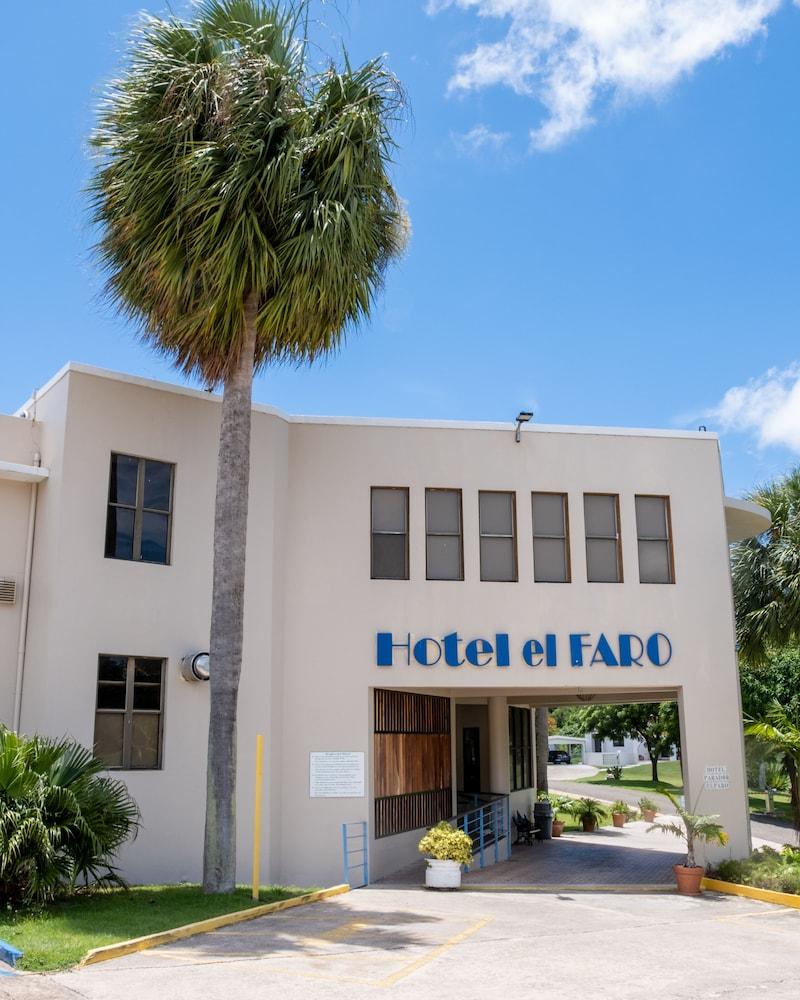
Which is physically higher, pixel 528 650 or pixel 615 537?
pixel 615 537

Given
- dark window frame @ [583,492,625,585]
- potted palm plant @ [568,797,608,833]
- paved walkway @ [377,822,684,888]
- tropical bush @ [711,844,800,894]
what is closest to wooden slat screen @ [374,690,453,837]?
paved walkway @ [377,822,684,888]

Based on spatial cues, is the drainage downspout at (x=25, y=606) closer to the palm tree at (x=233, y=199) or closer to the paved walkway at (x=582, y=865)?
the palm tree at (x=233, y=199)

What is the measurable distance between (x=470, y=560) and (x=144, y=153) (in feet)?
27.2

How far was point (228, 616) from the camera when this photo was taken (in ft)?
45.5

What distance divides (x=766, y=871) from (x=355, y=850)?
6387 millimetres

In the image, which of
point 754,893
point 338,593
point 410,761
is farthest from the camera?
point 410,761

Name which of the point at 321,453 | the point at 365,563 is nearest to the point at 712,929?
the point at 365,563

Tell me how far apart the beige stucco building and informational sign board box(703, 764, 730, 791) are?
5 cm

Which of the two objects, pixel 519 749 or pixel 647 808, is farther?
pixel 519 749

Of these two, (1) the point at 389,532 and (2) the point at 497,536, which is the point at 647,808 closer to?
(2) the point at 497,536

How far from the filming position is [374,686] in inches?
682

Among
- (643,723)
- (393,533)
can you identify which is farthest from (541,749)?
(643,723)

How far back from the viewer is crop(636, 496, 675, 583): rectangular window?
18.6m

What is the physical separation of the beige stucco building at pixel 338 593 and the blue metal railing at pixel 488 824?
1371mm
